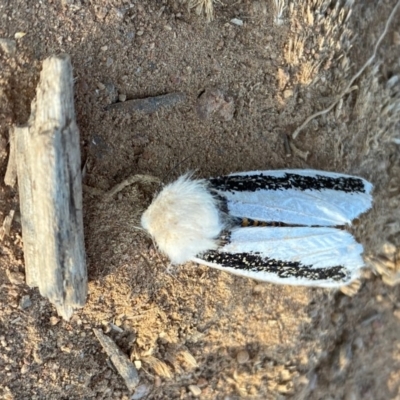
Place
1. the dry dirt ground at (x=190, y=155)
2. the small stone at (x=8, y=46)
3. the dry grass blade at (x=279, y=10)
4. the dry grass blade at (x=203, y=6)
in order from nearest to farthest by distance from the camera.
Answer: the small stone at (x=8, y=46) < the dry dirt ground at (x=190, y=155) < the dry grass blade at (x=203, y=6) < the dry grass blade at (x=279, y=10)

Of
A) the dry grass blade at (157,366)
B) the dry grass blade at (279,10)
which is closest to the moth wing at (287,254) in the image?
the dry grass blade at (157,366)

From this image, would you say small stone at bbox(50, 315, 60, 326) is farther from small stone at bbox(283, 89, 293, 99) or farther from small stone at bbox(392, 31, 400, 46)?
small stone at bbox(392, 31, 400, 46)

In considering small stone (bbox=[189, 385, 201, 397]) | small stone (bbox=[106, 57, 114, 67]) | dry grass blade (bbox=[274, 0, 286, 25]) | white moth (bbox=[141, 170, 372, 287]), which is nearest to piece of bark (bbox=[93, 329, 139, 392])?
small stone (bbox=[189, 385, 201, 397])

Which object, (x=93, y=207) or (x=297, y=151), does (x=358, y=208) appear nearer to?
(x=297, y=151)

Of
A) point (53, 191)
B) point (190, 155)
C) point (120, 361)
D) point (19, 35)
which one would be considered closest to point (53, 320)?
point (120, 361)

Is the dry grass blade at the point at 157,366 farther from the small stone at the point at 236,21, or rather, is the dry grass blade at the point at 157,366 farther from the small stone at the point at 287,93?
the small stone at the point at 236,21

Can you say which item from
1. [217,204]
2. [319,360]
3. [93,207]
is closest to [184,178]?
[217,204]
